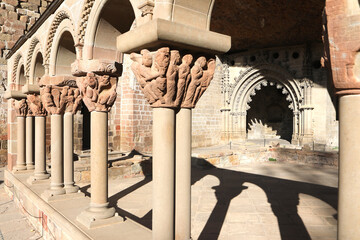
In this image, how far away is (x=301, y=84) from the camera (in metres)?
14.6

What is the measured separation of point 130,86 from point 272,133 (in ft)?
39.6

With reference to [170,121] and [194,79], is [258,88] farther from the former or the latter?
[170,121]

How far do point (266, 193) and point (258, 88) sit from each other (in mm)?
10965

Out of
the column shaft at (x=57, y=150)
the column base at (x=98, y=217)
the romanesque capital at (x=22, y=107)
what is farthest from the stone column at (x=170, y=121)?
the romanesque capital at (x=22, y=107)

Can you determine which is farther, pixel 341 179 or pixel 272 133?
→ pixel 272 133

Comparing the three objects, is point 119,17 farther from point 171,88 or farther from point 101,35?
point 171,88

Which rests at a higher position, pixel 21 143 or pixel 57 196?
pixel 21 143

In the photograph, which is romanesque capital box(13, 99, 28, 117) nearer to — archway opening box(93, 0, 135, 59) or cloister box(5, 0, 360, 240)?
cloister box(5, 0, 360, 240)

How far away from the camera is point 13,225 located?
5.92m

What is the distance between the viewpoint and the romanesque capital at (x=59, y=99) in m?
5.21

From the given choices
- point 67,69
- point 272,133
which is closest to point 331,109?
point 272,133

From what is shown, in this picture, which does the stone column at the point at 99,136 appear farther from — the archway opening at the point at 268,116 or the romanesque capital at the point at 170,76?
the archway opening at the point at 268,116

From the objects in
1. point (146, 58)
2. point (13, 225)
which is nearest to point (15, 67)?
point (13, 225)

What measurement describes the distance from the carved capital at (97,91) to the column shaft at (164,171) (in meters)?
1.55
